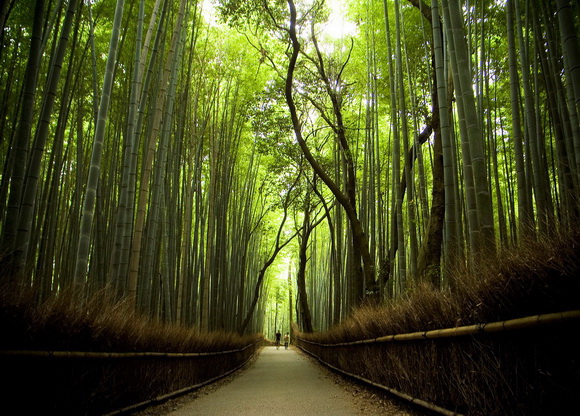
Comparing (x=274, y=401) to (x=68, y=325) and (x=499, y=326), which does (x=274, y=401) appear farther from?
(x=499, y=326)

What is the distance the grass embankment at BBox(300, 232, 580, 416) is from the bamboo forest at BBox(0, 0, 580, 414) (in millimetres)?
20

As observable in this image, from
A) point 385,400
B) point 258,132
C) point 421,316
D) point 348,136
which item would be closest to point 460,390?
point 421,316

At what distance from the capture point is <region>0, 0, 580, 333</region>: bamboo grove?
2.63m

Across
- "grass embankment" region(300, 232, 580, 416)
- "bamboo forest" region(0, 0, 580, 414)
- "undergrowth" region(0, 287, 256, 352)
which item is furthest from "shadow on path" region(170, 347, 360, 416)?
"bamboo forest" region(0, 0, 580, 414)

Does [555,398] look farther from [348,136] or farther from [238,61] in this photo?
[238,61]

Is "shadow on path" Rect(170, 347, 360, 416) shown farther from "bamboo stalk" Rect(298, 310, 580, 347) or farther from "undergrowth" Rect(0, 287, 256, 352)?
"bamboo stalk" Rect(298, 310, 580, 347)

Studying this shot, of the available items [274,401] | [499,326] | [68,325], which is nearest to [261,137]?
[274,401]

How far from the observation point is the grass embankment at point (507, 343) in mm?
1272

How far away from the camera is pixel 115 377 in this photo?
7.88 ft

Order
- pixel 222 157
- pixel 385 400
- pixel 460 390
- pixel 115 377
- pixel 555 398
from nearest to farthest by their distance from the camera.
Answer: pixel 555 398 → pixel 460 390 → pixel 115 377 → pixel 385 400 → pixel 222 157

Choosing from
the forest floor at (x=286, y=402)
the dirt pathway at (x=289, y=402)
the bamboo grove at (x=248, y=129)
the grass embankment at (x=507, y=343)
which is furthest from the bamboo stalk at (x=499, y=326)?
the dirt pathway at (x=289, y=402)

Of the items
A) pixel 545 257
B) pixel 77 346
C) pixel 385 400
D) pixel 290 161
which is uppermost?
pixel 290 161

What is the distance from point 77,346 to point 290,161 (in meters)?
7.92

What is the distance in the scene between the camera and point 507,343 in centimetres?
160
